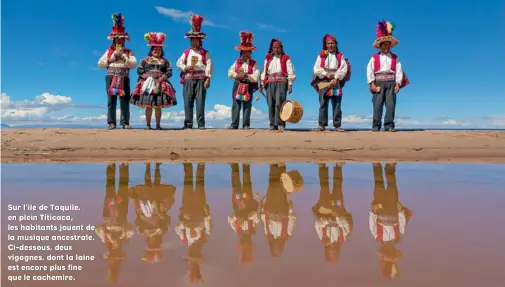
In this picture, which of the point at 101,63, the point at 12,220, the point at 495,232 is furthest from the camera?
the point at 101,63

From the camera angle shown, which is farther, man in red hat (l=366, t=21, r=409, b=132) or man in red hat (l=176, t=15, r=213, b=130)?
man in red hat (l=176, t=15, r=213, b=130)

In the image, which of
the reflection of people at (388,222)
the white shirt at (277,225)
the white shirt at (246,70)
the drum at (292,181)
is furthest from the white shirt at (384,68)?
the white shirt at (277,225)

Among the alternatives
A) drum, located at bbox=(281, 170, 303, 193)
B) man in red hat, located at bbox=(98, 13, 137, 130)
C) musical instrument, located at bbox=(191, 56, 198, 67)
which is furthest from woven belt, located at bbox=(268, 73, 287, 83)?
drum, located at bbox=(281, 170, 303, 193)

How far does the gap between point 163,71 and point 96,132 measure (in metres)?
1.78

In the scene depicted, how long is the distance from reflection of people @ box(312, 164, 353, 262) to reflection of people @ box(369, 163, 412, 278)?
0.16 m

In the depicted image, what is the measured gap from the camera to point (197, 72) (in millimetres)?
8047

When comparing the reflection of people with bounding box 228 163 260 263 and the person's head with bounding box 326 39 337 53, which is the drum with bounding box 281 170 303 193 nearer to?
the reflection of people with bounding box 228 163 260 263

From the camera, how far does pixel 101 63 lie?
299 inches

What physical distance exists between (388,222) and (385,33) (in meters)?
6.38

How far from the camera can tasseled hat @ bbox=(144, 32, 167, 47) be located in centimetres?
768

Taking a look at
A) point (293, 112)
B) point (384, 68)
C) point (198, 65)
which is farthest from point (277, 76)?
point (384, 68)

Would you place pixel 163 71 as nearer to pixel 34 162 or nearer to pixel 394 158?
pixel 34 162

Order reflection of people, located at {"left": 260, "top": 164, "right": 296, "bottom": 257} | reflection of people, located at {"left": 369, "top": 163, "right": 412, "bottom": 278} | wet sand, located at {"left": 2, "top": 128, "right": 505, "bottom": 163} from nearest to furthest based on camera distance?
reflection of people, located at {"left": 369, "top": 163, "right": 412, "bottom": 278} < reflection of people, located at {"left": 260, "top": 164, "right": 296, "bottom": 257} < wet sand, located at {"left": 2, "top": 128, "right": 505, "bottom": 163}

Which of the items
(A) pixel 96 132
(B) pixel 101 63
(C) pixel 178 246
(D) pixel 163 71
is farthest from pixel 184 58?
(C) pixel 178 246
